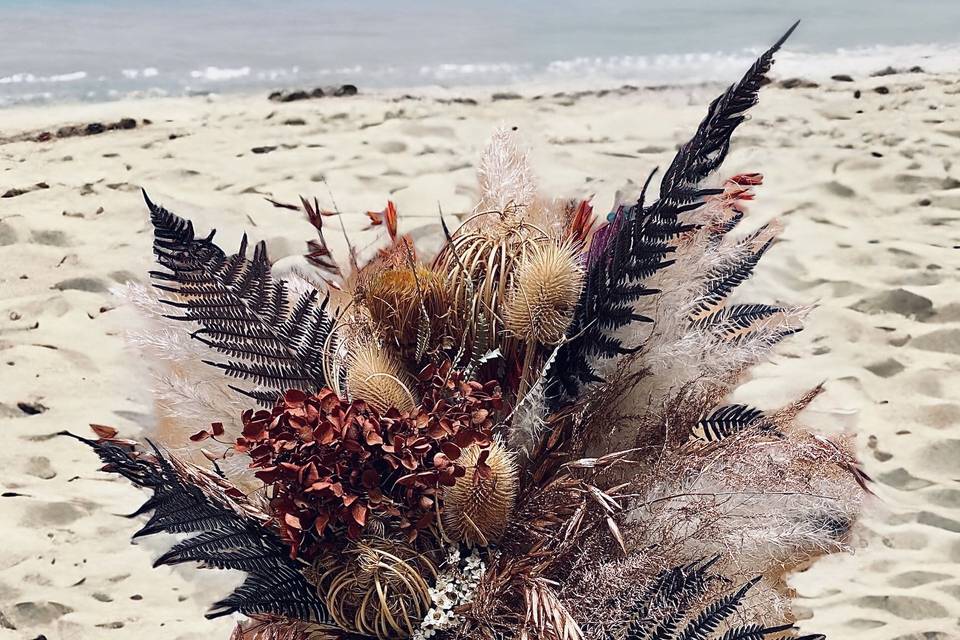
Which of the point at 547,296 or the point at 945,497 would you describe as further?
the point at 945,497

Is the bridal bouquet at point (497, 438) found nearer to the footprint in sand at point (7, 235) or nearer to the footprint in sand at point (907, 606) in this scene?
the footprint in sand at point (907, 606)

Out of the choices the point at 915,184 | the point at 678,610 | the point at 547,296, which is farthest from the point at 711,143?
the point at 915,184

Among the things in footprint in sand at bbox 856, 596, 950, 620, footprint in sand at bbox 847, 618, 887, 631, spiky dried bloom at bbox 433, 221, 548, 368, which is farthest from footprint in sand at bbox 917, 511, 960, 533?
spiky dried bloom at bbox 433, 221, 548, 368

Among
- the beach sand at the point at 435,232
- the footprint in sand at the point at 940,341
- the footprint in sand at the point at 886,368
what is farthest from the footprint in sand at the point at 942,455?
the footprint in sand at the point at 940,341

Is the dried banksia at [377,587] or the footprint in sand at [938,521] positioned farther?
the footprint in sand at [938,521]

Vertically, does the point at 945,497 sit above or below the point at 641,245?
below

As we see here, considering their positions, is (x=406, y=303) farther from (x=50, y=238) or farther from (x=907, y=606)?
(x=50, y=238)

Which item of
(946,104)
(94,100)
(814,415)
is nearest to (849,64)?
(946,104)
